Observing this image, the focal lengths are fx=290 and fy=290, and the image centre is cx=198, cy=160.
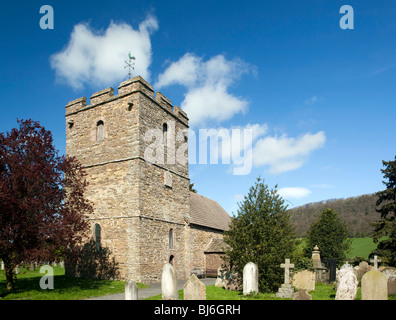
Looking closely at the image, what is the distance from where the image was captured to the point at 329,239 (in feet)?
85.5

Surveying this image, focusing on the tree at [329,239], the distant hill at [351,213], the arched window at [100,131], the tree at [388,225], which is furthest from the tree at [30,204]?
the distant hill at [351,213]

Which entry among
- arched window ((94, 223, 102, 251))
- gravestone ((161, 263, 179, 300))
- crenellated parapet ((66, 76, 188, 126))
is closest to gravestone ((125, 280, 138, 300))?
gravestone ((161, 263, 179, 300))

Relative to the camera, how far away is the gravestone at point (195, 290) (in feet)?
31.3

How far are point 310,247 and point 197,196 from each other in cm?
1181

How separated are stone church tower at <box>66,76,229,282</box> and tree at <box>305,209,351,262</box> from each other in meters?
11.2

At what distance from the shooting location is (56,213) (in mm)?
13445

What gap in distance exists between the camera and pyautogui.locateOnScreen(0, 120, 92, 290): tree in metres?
12.0

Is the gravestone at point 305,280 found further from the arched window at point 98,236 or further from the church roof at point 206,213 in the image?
the arched window at point 98,236

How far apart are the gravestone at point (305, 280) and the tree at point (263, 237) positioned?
2548 mm

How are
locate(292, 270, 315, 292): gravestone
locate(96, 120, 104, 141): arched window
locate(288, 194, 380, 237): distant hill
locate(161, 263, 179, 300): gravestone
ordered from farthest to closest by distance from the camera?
locate(288, 194, 380, 237): distant hill → locate(96, 120, 104, 141): arched window → locate(292, 270, 315, 292): gravestone → locate(161, 263, 179, 300): gravestone

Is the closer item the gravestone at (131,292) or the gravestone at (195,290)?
the gravestone at (131,292)

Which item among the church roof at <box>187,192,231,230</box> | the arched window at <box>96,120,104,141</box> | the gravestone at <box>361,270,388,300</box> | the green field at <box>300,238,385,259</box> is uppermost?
the arched window at <box>96,120,104,141</box>

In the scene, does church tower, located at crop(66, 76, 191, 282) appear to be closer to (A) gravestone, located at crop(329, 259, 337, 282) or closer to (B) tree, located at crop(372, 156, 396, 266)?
(A) gravestone, located at crop(329, 259, 337, 282)

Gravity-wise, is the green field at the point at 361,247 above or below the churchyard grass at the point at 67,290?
below
